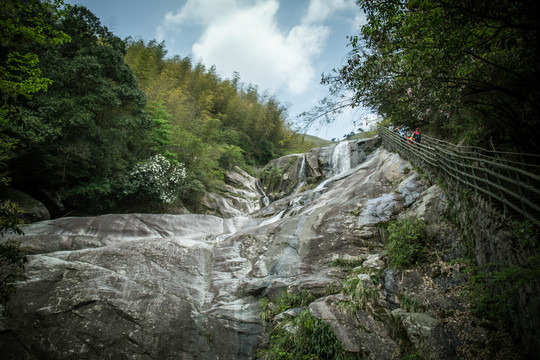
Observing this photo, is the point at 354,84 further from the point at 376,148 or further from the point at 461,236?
the point at 376,148

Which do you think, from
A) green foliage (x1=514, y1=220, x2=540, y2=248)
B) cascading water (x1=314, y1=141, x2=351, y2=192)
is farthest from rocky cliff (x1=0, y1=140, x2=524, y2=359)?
cascading water (x1=314, y1=141, x2=351, y2=192)

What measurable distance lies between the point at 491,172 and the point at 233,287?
651cm

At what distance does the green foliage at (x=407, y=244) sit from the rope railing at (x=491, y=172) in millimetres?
1471

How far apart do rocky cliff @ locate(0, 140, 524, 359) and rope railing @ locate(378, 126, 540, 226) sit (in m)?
0.81

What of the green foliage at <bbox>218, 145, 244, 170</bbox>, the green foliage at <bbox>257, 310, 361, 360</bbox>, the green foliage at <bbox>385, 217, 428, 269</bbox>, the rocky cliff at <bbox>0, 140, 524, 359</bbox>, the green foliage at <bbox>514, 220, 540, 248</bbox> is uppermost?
the green foliage at <bbox>218, 145, 244, 170</bbox>

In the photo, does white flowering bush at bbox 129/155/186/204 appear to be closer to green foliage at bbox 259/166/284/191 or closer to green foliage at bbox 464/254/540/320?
green foliage at bbox 259/166/284/191

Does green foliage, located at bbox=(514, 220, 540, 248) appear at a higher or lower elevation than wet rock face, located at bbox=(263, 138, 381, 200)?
lower

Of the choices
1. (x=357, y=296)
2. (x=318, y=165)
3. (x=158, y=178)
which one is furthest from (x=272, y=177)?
(x=357, y=296)

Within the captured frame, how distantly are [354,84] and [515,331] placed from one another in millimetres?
4907

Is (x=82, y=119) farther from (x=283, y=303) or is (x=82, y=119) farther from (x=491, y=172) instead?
(x=491, y=172)

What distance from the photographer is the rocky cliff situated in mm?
4398

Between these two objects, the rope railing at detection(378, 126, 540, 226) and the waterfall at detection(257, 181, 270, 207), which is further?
the waterfall at detection(257, 181, 270, 207)

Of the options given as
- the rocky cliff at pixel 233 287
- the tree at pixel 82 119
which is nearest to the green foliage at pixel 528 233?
the rocky cliff at pixel 233 287

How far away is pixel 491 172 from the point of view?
4.25 metres
